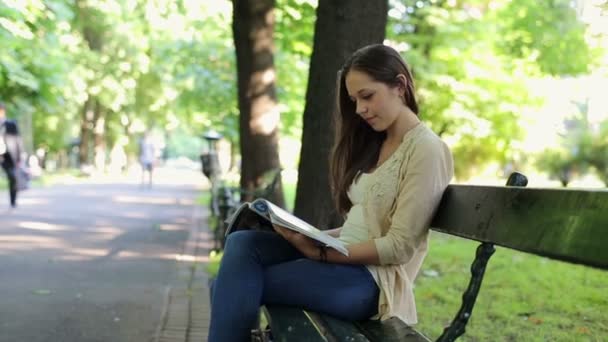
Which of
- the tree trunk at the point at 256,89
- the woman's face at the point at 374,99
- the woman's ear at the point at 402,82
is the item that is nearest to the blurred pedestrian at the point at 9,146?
the tree trunk at the point at 256,89

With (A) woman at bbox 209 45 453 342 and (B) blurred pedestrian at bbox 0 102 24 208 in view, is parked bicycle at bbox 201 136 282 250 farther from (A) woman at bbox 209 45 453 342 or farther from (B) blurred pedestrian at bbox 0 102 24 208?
(B) blurred pedestrian at bbox 0 102 24 208

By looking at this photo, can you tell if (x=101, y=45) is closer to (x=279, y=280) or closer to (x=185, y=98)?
(x=185, y=98)

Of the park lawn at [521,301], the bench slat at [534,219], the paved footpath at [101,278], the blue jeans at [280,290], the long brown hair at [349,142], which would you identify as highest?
the long brown hair at [349,142]

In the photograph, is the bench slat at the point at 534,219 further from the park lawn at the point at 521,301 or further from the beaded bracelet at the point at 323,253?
the park lawn at the point at 521,301

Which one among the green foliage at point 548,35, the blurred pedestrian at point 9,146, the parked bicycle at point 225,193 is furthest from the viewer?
the green foliage at point 548,35

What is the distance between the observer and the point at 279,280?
3.16 meters

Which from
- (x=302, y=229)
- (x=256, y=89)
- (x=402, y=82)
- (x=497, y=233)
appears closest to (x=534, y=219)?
(x=497, y=233)

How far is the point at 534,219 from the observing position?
8.07ft

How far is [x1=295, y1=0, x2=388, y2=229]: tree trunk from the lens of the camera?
560 centimetres

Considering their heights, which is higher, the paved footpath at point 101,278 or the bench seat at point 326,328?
the bench seat at point 326,328

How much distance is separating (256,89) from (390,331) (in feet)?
23.4

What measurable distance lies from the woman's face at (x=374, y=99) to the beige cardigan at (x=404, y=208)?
0.12m

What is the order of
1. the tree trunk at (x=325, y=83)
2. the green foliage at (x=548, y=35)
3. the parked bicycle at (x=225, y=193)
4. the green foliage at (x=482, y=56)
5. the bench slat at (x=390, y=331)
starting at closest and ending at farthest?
the bench slat at (x=390, y=331) → the tree trunk at (x=325, y=83) → the parked bicycle at (x=225, y=193) → the green foliage at (x=548, y=35) → the green foliage at (x=482, y=56)

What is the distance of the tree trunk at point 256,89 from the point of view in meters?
9.78
